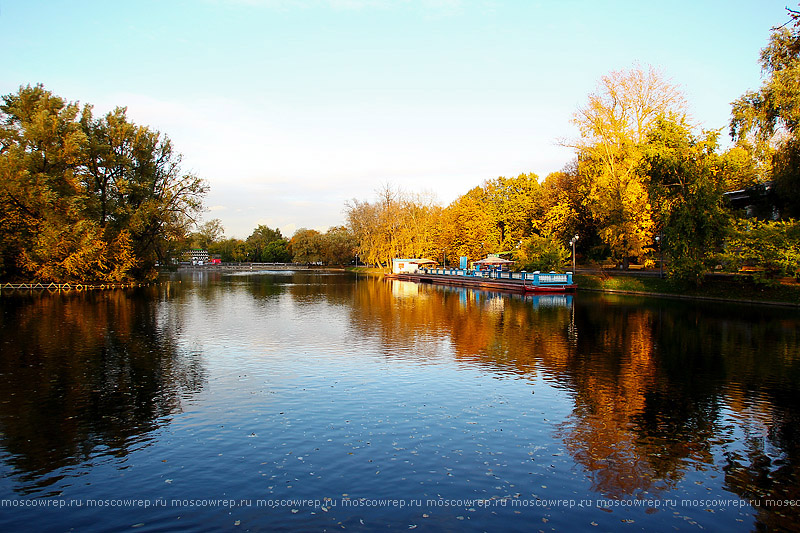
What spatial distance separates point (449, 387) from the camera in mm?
14320

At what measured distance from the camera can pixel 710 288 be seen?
40500mm

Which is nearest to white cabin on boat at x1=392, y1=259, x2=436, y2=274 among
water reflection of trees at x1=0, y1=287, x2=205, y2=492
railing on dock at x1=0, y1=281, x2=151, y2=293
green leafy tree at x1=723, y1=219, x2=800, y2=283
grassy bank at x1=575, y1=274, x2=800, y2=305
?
grassy bank at x1=575, y1=274, x2=800, y2=305

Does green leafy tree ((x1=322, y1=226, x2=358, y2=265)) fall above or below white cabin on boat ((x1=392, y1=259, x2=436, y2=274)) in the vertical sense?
above

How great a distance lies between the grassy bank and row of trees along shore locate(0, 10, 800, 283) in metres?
1.20

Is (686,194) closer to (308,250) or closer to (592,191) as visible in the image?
(592,191)

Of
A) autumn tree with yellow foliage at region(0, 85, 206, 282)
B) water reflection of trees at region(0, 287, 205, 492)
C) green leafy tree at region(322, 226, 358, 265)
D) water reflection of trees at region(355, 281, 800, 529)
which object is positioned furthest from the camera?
green leafy tree at region(322, 226, 358, 265)

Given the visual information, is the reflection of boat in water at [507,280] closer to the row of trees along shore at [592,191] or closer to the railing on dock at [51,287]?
the row of trees along shore at [592,191]

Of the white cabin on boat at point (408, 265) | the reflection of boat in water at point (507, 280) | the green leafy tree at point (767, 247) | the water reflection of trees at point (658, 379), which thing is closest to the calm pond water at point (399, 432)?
the water reflection of trees at point (658, 379)

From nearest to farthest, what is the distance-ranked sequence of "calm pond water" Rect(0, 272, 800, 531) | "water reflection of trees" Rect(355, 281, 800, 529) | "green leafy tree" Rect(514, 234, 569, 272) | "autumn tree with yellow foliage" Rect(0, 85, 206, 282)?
"calm pond water" Rect(0, 272, 800, 531) → "water reflection of trees" Rect(355, 281, 800, 529) → "autumn tree with yellow foliage" Rect(0, 85, 206, 282) → "green leafy tree" Rect(514, 234, 569, 272)

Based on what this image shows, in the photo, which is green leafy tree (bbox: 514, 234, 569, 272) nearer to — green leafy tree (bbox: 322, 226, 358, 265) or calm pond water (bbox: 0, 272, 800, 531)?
calm pond water (bbox: 0, 272, 800, 531)

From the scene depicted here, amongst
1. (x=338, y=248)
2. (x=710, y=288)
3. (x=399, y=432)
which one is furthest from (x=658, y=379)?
(x=338, y=248)

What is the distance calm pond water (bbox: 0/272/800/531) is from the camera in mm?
7605

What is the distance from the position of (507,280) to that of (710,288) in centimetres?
1870

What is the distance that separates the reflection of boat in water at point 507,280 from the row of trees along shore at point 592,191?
4941mm
